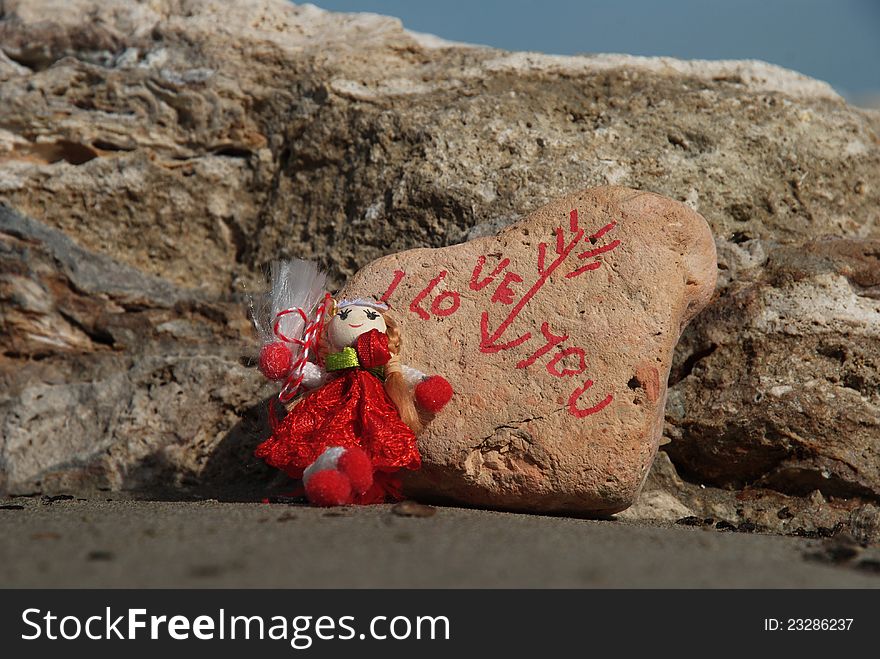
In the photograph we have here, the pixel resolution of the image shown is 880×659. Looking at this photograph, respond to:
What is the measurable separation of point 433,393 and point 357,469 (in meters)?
0.45

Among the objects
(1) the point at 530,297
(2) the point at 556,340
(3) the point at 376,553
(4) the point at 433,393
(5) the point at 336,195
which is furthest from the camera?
(5) the point at 336,195

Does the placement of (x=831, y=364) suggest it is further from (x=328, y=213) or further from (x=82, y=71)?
(x=82, y=71)

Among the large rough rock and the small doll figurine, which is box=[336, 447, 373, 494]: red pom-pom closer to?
the small doll figurine

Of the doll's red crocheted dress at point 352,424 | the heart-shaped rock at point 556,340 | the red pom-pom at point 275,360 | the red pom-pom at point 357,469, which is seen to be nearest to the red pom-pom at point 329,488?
the red pom-pom at point 357,469

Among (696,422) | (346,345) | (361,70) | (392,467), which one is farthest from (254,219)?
(696,422)

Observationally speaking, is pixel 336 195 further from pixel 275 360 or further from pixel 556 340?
pixel 556 340

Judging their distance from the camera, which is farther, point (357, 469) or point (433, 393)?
point (433, 393)

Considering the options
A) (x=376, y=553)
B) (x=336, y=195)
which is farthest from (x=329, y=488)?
(x=336, y=195)

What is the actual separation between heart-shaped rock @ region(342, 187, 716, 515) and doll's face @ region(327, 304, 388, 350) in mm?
147

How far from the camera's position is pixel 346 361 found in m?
3.46

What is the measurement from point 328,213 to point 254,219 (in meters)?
0.55

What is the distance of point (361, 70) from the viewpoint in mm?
4977

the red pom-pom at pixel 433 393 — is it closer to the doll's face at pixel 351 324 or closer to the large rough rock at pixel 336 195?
the doll's face at pixel 351 324

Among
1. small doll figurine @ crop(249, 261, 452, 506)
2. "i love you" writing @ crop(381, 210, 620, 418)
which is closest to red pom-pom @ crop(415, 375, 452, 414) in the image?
small doll figurine @ crop(249, 261, 452, 506)
